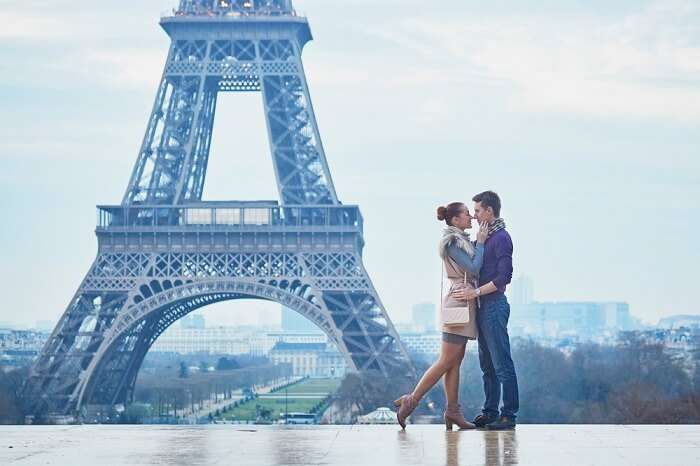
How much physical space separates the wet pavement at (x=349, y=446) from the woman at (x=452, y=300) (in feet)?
0.97

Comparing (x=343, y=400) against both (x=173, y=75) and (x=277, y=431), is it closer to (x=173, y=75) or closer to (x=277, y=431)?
(x=173, y=75)

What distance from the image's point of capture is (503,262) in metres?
14.6

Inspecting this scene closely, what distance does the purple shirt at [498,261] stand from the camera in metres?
14.6

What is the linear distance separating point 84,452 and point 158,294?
43.3m

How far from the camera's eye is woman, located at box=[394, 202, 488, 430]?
14648 mm

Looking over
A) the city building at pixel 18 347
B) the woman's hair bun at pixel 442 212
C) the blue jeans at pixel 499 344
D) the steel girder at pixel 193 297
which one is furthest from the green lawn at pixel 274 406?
the woman's hair bun at pixel 442 212

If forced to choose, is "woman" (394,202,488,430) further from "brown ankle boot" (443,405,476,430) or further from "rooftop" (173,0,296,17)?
"rooftop" (173,0,296,17)

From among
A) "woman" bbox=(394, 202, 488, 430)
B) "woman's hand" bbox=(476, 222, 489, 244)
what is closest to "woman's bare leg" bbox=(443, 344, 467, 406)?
"woman" bbox=(394, 202, 488, 430)

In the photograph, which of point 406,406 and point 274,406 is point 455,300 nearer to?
point 406,406

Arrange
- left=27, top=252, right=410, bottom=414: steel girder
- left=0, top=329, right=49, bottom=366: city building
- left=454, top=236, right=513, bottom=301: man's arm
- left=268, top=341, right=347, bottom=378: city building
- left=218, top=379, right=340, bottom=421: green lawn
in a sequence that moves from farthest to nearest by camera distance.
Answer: left=268, top=341, right=347, bottom=378: city building, left=0, top=329, right=49, bottom=366: city building, left=218, top=379, right=340, bottom=421: green lawn, left=27, top=252, right=410, bottom=414: steel girder, left=454, top=236, right=513, bottom=301: man's arm

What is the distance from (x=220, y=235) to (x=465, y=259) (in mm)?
42602

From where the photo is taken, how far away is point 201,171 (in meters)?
61.7

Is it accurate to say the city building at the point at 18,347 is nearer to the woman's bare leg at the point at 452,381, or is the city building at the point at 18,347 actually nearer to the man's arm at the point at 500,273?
the woman's bare leg at the point at 452,381

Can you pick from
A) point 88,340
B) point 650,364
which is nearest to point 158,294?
point 88,340
